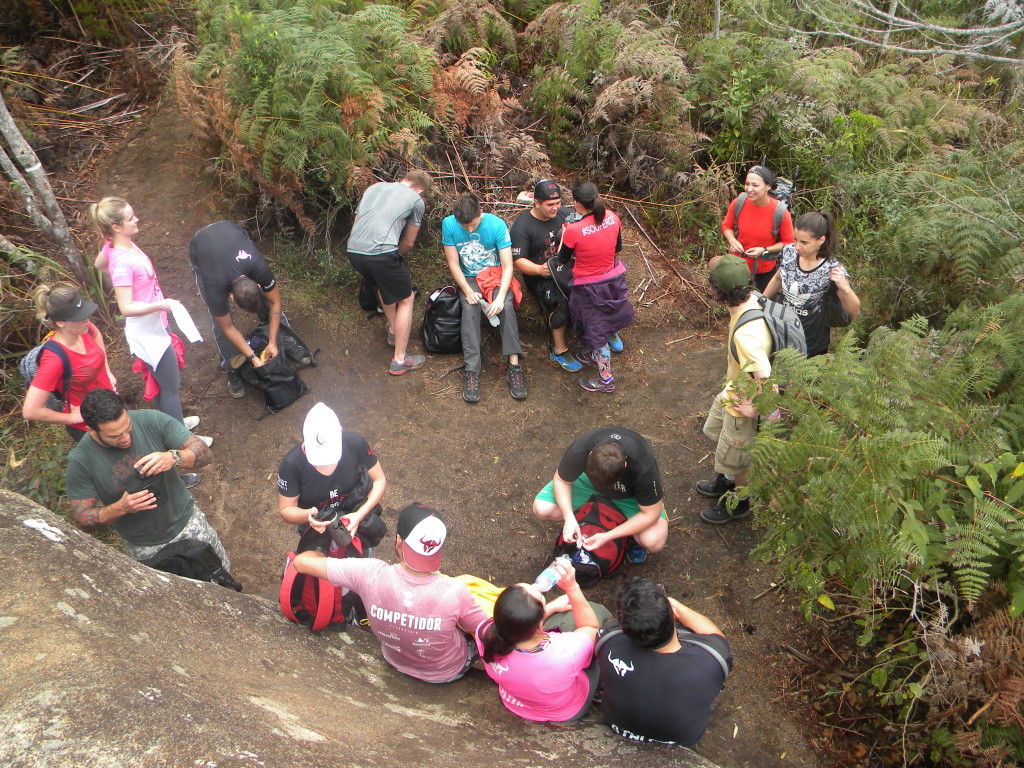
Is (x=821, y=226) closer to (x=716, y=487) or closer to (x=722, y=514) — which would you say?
(x=716, y=487)

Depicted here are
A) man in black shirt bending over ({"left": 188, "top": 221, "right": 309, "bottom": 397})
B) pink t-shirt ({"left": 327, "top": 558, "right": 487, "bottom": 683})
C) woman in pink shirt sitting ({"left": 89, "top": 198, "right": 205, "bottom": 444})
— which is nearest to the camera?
pink t-shirt ({"left": 327, "top": 558, "right": 487, "bottom": 683})

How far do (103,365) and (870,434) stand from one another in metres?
5.02

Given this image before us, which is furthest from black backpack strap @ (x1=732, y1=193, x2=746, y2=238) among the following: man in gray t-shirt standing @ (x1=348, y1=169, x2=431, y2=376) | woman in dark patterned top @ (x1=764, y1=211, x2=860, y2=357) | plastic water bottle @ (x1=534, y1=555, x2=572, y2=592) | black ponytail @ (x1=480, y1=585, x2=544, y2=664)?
black ponytail @ (x1=480, y1=585, x2=544, y2=664)

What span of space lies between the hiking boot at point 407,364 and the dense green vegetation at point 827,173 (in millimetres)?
1483

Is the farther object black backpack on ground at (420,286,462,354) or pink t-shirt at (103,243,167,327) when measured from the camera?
black backpack on ground at (420,286,462,354)

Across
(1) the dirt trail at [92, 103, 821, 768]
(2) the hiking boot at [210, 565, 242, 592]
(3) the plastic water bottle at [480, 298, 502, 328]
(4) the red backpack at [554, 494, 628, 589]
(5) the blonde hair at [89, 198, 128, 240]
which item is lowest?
(1) the dirt trail at [92, 103, 821, 768]

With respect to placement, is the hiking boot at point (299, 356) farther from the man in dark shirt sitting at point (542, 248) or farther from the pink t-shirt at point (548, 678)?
the pink t-shirt at point (548, 678)

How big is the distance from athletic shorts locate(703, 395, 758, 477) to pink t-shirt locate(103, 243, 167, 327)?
447 cm

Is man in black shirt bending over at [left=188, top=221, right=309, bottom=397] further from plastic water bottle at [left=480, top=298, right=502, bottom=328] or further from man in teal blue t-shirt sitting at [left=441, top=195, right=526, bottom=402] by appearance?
plastic water bottle at [left=480, top=298, right=502, bottom=328]

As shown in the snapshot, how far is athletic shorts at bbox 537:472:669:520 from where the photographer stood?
4676 millimetres

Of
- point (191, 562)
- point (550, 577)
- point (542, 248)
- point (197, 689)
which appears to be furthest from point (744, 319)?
point (191, 562)

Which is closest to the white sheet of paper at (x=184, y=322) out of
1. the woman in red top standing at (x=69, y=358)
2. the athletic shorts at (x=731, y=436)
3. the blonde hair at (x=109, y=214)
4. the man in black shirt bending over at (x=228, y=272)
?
the man in black shirt bending over at (x=228, y=272)

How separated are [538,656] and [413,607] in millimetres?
668

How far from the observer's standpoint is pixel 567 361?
6.80 meters
